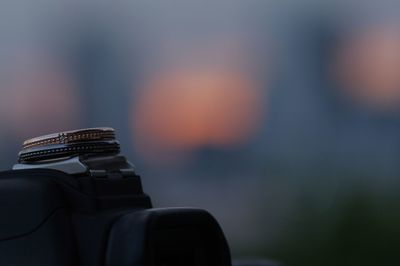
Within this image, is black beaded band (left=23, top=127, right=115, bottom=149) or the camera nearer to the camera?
the camera

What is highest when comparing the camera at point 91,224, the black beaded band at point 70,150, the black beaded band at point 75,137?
the black beaded band at point 75,137

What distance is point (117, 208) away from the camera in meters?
0.70

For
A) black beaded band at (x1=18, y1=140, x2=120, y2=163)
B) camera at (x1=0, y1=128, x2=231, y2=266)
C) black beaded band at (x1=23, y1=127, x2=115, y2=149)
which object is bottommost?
camera at (x1=0, y1=128, x2=231, y2=266)

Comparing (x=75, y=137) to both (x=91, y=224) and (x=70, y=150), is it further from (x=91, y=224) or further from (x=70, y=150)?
(x=91, y=224)

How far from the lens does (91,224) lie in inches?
26.4

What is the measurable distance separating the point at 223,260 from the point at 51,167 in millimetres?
189

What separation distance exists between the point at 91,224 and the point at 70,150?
11 cm

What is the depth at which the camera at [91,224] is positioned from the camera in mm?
659

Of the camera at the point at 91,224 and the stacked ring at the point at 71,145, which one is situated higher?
the stacked ring at the point at 71,145

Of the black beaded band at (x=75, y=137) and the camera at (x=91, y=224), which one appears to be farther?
the black beaded band at (x=75, y=137)

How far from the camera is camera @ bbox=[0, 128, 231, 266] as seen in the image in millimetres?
659

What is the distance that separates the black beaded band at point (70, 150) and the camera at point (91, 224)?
1 centimetres

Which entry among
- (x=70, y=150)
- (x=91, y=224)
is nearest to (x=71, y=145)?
(x=70, y=150)

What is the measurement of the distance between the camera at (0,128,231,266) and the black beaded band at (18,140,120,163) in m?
0.01
